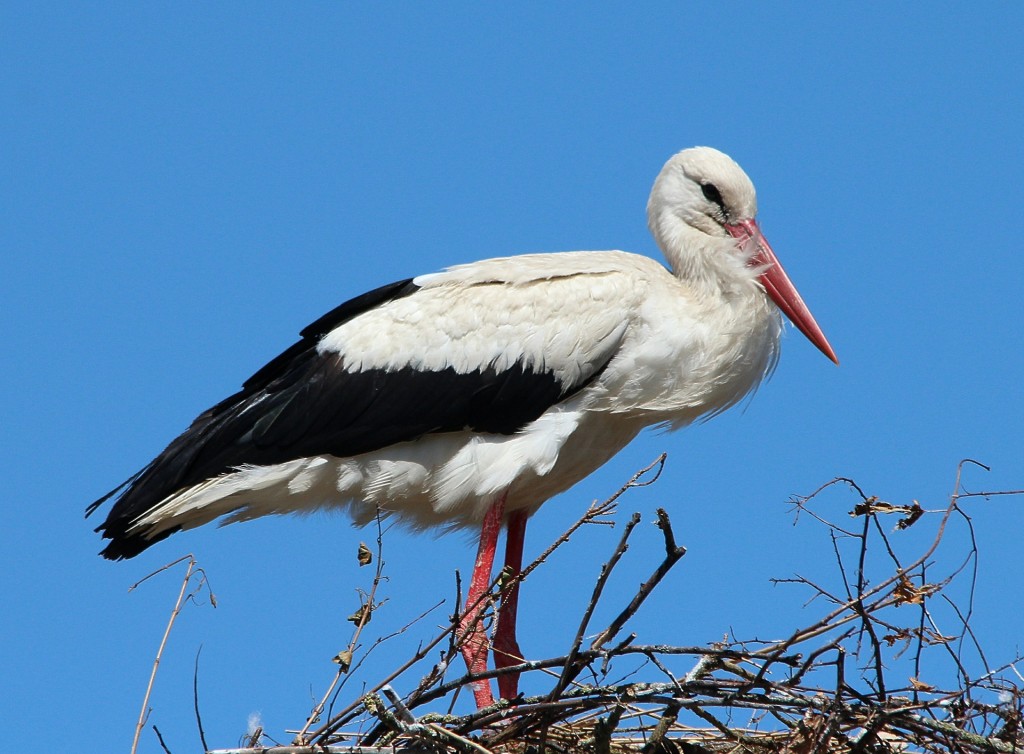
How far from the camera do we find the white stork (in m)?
6.75

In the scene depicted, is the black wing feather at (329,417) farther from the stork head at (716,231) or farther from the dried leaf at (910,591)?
the dried leaf at (910,591)

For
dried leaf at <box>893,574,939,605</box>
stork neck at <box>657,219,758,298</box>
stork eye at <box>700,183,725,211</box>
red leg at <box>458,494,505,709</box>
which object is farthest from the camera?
stork eye at <box>700,183,725,211</box>

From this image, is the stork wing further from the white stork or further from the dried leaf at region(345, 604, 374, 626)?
the dried leaf at region(345, 604, 374, 626)

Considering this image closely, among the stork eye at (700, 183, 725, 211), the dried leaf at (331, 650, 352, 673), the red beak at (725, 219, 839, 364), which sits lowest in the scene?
the dried leaf at (331, 650, 352, 673)

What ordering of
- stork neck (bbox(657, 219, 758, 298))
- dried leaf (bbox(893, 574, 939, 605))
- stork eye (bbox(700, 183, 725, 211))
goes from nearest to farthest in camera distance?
1. dried leaf (bbox(893, 574, 939, 605))
2. stork neck (bbox(657, 219, 758, 298))
3. stork eye (bbox(700, 183, 725, 211))

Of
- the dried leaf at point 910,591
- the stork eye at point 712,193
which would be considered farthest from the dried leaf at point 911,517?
the stork eye at point 712,193

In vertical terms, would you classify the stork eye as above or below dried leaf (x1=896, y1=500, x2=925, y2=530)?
above

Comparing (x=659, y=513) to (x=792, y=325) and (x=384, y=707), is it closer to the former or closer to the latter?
(x=384, y=707)

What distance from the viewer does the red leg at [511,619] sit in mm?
7047

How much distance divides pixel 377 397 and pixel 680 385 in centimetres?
129

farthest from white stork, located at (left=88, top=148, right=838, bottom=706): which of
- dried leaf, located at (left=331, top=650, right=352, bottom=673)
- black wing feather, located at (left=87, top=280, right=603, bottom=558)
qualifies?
dried leaf, located at (left=331, top=650, right=352, bottom=673)

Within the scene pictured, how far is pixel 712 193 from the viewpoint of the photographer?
7391mm

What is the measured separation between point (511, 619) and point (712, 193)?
2133 millimetres

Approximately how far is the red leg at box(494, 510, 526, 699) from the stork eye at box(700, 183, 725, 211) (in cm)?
166
